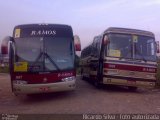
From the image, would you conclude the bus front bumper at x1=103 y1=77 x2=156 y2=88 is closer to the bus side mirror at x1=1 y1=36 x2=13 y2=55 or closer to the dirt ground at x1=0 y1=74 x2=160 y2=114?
the dirt ground at x1=0 y1=74 x2=160 y2=114

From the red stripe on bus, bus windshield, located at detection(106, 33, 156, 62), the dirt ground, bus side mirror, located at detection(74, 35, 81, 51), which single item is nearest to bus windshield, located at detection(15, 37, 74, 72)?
bus side mirror, located at detection(74, 35, 81, 51)

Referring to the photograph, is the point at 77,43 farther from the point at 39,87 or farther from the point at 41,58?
the point at 39,87

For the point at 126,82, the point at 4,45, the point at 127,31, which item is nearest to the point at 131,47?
the point at 127,31

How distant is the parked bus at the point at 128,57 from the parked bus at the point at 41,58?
2654mm

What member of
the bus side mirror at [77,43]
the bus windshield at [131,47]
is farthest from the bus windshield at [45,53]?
the bus windshield at [131,47]

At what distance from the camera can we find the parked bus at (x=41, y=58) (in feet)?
49.5

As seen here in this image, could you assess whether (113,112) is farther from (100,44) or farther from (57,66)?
(100,44)

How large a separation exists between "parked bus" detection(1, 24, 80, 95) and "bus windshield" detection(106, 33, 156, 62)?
284cm

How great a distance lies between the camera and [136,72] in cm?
1789

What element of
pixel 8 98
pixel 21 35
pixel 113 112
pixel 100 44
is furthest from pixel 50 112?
pixel 100 44

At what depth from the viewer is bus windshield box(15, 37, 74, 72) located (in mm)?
15258

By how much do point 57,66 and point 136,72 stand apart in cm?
441

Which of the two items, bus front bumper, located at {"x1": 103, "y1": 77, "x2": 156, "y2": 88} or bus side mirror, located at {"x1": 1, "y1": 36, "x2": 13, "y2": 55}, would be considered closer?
bus side mirror, located at {"x1": 1, "y1": 36, "x2": 13, "y2": 55}

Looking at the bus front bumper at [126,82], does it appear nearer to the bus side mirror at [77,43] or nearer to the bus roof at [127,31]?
the bus roof at [127,31]
